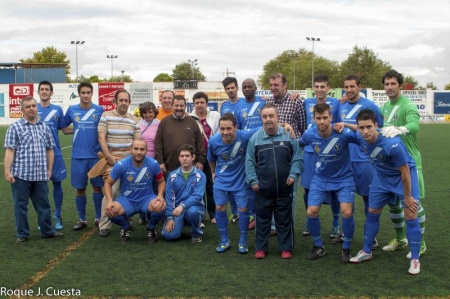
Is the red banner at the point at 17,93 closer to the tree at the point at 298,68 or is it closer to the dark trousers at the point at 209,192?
the dark trousers at the point at 209,192

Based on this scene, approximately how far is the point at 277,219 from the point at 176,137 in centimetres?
184

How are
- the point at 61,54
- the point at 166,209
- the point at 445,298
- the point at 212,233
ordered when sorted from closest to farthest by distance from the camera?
the point at 445,298
the point at 166,209
the point at 212,233
the point at 61,54

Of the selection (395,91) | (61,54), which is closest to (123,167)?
(395,91)

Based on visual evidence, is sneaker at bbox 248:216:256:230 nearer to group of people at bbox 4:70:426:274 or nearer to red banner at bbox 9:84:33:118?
group of people at bbox 4:70:426:274

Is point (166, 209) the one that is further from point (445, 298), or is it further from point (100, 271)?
point (445, 298)

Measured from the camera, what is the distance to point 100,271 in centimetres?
533

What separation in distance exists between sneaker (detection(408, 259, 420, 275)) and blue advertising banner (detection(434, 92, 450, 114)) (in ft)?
130

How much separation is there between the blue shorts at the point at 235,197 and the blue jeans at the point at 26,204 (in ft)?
7.02

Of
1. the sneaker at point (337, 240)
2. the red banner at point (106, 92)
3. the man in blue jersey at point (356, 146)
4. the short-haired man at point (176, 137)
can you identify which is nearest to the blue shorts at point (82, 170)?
the short-haired man at point (176, 137)

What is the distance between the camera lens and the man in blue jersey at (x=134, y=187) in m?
6.47

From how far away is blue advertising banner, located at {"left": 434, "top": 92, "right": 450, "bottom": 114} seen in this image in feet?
138

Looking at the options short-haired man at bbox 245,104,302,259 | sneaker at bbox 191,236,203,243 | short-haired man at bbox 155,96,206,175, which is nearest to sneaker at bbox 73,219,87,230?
short-haired man at bbox 155,96,206,175

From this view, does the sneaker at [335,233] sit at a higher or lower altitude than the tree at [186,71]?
lower

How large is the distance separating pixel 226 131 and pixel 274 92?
3.28 ft
